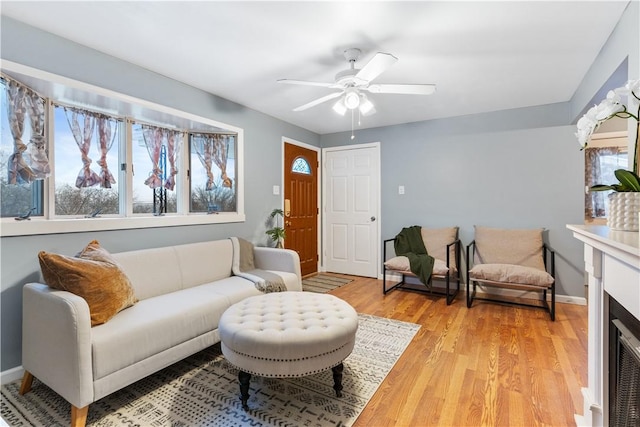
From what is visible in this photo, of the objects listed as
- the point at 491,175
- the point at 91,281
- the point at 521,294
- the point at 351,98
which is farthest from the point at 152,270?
the point at 521,294

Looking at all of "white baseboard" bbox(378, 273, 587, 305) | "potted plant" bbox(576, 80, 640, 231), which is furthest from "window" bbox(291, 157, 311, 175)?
"potted plant" bbox(576, 80, 640, 231)

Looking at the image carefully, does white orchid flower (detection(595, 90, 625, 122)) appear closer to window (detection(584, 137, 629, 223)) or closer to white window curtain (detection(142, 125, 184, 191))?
white window curtain (detection(142, 125, 184, 191))

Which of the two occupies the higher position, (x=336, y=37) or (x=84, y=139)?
(x=336, y=37)

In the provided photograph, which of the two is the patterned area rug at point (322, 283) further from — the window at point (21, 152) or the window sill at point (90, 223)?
the window at point (21, 152)

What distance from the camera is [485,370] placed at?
2053 millimetres

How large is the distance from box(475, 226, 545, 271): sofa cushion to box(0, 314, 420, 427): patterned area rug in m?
2.17

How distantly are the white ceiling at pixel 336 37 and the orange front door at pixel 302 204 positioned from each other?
4.92 ft

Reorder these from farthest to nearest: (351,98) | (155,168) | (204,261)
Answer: (155,168)
(204,261)
(351,98)

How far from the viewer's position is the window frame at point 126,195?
1.96 m

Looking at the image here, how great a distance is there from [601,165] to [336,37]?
446cm

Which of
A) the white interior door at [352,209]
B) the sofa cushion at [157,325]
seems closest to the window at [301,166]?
the white interior door at [352,209]

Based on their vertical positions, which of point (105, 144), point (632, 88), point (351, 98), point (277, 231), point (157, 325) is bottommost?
point (157, 325)

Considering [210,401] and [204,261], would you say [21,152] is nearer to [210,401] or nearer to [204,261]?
[204,261]

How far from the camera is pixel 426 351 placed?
2334 mm
